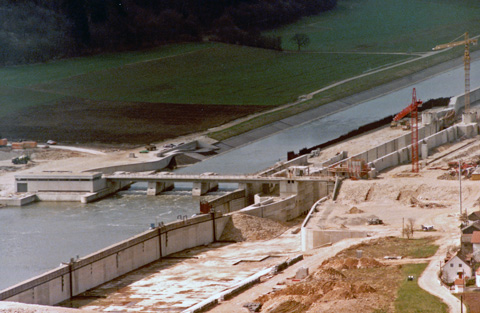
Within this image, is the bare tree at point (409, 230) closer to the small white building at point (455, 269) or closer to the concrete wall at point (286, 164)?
the small white building at point (455, 269)

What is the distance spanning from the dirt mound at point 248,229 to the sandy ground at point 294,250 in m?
0.95

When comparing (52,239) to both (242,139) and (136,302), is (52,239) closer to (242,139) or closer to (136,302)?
(136,302)

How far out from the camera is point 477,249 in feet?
205

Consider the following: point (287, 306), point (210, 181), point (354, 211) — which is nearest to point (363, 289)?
point (287, 306)

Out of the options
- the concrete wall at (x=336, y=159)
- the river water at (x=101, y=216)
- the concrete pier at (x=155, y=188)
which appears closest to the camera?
the river water at (x=101, y=216)

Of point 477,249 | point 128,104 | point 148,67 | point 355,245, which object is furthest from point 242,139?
point 477,249

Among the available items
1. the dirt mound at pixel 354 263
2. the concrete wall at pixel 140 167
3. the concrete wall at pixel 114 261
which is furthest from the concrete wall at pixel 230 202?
the dirt mound at pixel 354 263

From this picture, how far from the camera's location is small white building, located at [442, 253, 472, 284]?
59188mm

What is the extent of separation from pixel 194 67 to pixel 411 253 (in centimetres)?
12319

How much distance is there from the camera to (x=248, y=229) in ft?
304

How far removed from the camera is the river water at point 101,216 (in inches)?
3383

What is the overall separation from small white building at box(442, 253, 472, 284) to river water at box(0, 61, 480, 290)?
30.6m

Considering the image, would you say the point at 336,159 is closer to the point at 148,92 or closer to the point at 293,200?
the point at 293,200

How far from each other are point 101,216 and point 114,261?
2432 cm
